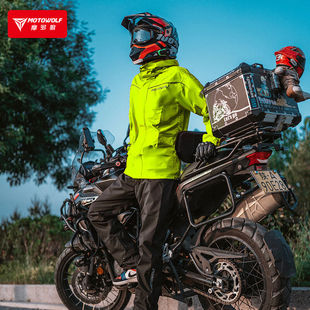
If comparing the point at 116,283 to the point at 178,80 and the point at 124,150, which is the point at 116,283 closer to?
the point at 124,150

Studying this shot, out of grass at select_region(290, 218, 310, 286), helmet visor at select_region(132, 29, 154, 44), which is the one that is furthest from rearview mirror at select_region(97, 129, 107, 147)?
grass at select_region(290, 218, 310, 286)

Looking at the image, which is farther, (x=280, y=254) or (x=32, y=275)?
(x=32, y=275)

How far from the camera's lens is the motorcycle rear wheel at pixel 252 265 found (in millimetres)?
3070

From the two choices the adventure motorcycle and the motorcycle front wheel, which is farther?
the motorcycle front wheel

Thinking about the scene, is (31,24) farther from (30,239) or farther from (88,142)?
(88,142)

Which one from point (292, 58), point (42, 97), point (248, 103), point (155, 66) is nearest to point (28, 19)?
point (42, 97)

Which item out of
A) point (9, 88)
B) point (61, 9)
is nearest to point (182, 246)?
point (9, 88)

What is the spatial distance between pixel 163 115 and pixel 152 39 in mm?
676

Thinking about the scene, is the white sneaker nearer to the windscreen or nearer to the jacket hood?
the windscreen

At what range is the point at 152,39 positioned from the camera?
3844mm

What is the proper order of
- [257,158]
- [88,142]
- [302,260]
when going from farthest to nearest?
[302,260] < [88,142] < [257,158]

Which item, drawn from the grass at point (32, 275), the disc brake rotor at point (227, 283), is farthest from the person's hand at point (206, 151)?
the grass at point (32, 275)

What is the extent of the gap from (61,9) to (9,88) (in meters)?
5.11

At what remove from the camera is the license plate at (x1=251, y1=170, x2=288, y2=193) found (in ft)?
9.79
